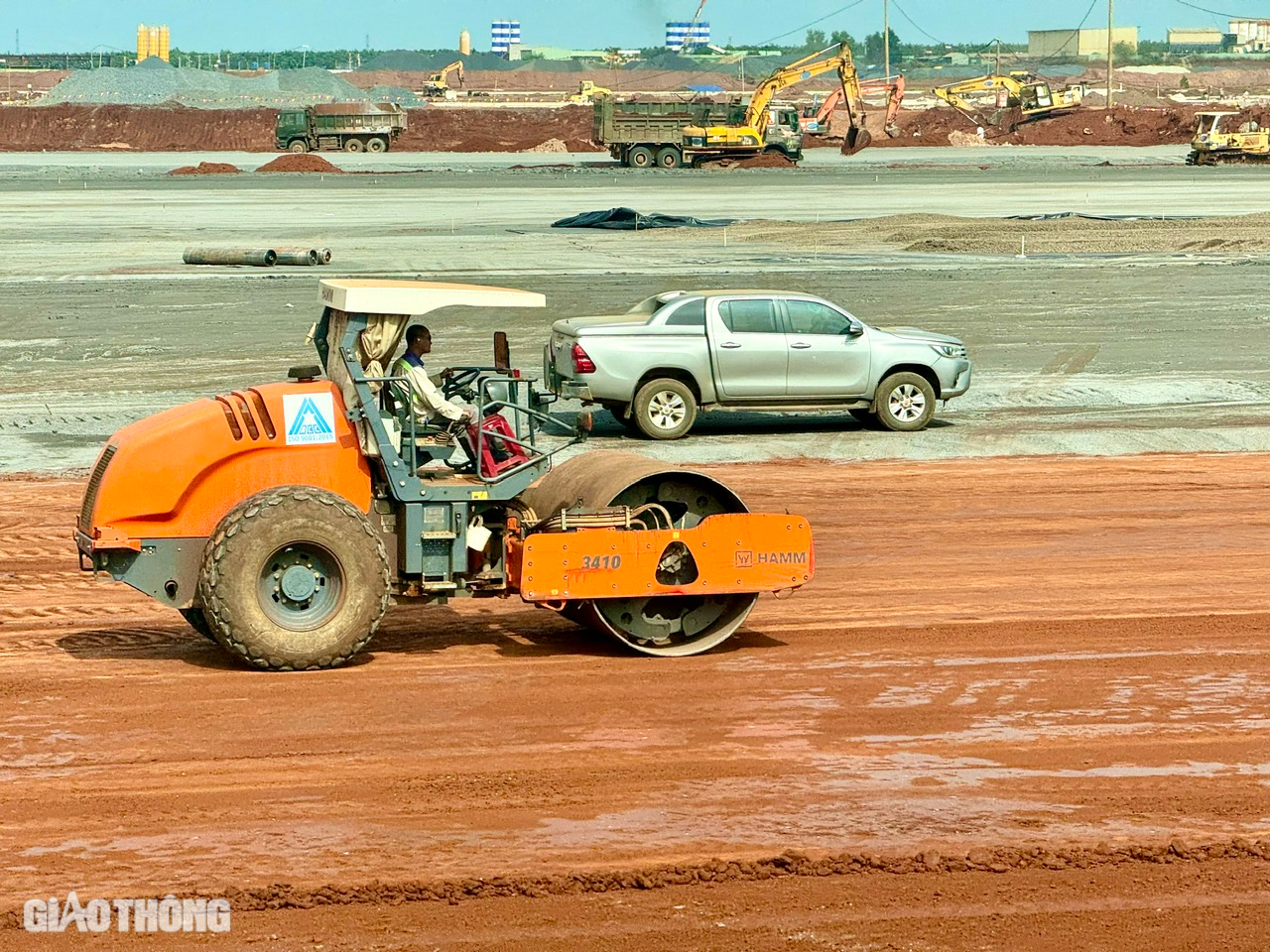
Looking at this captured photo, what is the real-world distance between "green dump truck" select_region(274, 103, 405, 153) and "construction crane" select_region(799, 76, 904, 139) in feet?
71.9

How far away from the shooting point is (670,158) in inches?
3073

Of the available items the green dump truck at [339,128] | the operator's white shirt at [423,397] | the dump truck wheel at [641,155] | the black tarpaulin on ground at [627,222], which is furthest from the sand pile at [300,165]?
the operator's white shirt at [423,397]

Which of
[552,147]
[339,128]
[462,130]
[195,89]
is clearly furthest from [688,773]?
[195,89]

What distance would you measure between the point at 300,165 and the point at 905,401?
59.2 metres

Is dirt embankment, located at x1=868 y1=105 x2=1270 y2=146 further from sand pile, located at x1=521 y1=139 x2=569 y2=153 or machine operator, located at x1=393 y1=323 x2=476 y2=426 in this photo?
machine operator, located at x1=393 y1=323 x2=476 y2=426

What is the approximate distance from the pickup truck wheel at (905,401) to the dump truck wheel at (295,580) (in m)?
11.0

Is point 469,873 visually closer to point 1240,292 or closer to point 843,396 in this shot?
point 843,396

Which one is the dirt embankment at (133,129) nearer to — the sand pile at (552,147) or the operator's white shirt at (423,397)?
the sand pile at (552,147)

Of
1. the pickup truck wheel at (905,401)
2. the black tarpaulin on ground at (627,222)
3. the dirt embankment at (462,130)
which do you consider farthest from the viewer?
the dirt embankment at (462,130)

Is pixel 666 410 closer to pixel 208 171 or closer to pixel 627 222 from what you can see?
pixel 627 222

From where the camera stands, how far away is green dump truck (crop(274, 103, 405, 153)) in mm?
88688

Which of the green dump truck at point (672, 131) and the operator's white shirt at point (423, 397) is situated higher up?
the green dump truck at point (672, 131)

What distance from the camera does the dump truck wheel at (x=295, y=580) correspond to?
9.11 meters

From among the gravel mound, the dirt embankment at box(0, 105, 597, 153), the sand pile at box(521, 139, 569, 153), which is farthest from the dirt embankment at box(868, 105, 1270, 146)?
the gravel mound
